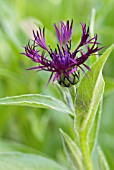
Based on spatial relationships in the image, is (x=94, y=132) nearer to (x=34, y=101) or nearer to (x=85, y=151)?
(x=85, y=151)

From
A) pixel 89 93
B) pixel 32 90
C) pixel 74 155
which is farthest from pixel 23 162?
pixel 32 90

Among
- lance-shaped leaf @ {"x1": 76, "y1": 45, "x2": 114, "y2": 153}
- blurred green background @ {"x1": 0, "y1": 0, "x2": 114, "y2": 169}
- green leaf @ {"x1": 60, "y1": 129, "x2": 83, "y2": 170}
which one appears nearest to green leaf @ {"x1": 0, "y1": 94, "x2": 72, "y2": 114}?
lance-shaped leaf @ {"x1": 76, "y1": 45, "x2": 114, "y2": 153}

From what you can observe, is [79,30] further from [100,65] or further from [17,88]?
[100,65]

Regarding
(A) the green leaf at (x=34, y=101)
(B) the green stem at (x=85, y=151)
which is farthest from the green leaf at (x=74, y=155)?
(A) the green leaf at (x=34, y=101)

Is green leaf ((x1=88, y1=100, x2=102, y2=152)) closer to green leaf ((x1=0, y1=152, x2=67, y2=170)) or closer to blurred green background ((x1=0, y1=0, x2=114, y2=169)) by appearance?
green leaf ((x1=0, y1=152, x2=67, y2=170))

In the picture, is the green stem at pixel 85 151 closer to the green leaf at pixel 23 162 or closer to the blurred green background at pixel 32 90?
the green leaf at pixel 23 162

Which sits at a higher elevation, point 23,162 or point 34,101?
point 34,101

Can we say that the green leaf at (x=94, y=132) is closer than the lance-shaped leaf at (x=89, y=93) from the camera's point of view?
No
